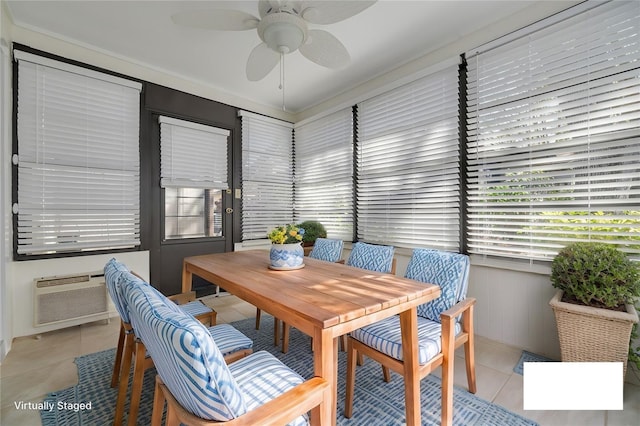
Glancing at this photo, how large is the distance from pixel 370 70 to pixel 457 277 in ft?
9.10

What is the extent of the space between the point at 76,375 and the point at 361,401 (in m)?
2.12

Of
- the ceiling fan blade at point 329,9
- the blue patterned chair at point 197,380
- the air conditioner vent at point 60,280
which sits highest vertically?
the ceiling fan blade at point 329,9

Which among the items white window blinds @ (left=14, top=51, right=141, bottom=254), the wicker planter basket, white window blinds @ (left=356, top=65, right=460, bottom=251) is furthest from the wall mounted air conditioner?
the wicker planter basket

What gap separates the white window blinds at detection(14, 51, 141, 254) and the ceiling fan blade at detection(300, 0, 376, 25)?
102 inches

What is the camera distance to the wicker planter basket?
1.72 metres

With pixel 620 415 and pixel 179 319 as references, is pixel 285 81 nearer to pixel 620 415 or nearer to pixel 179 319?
pixel 179 319

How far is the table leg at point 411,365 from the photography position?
4.47 feet

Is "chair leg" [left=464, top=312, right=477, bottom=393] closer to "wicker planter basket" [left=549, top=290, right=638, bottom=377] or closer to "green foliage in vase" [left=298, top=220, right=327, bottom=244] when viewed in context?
"wicker planter basket" [left=549, top=290, right=638, bottom=377]

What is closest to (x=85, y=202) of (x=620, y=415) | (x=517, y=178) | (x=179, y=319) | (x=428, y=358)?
(x=179, y=319)

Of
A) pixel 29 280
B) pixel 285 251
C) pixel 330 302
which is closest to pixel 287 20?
pixel 285 251

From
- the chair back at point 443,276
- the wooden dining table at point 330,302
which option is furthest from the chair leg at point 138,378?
the chair back at point 443,276

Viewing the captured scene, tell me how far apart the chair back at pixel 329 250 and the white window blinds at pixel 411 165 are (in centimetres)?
87

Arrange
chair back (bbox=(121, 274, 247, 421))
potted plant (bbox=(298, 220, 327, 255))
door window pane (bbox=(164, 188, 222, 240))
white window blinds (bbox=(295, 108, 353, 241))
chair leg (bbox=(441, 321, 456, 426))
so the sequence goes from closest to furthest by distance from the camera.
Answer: chair back (bbox=(121, 274, 247, 421)) < chair leg (bbox=(441, 321, 456, 426)) < door window pane (bbox=(164, 188, 222, 240)) < white window blinds (bbox=(295, 108, 353, 241)) < potted plant (bbox=(298, 220, 327, 255))

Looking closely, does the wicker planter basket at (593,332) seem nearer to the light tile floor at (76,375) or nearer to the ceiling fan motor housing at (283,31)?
the light tile floor at (76,375)
